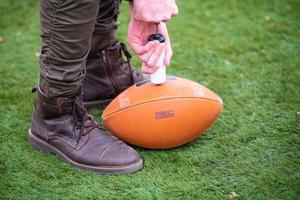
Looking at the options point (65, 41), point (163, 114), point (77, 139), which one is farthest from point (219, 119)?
point (65, 41)

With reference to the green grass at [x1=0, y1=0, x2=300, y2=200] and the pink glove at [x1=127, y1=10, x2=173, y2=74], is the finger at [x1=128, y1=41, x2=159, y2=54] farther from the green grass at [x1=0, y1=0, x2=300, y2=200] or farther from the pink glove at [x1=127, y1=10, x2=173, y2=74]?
the green grass at [x1=0, y1=0, x2=300, y2=200]

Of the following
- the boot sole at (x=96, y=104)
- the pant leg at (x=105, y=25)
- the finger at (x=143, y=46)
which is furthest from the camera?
the boot sole at (x=96, y=104)

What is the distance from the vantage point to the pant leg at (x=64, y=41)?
1.51 metres

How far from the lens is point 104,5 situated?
76.8 inches

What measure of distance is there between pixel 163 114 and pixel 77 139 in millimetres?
307

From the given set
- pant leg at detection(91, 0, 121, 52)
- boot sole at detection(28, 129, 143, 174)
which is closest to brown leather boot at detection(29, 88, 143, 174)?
boot sole at detection(28, 129, 143, 174)

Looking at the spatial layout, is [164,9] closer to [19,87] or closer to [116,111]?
[116,111]

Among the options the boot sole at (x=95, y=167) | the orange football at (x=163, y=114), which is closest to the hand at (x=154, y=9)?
the orange football at (x=163, y=114)

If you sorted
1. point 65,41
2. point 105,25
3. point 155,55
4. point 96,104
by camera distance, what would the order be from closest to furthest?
→ point 65,41, point 155,55, point 105,25, point 96,104

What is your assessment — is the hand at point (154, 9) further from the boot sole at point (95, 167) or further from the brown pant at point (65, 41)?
the boot sole at point (95, 167)

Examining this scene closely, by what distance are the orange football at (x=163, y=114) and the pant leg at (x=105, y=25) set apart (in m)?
0.30

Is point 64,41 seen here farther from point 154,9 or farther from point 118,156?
point 118,156

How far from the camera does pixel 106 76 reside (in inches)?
80.9

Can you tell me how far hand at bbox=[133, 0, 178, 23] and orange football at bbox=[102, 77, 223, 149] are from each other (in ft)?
0.87
